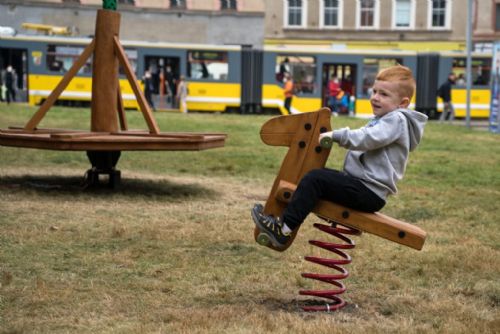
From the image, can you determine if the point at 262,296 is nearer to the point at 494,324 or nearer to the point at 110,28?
the point at 494,324

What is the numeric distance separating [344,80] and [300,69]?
2.03 metres

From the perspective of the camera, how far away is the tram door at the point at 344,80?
39.9 metres

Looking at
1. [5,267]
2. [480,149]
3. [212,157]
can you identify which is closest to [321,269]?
[5,267]

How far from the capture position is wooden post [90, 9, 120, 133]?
11562 millimetres

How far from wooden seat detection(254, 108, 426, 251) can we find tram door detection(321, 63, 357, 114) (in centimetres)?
3458

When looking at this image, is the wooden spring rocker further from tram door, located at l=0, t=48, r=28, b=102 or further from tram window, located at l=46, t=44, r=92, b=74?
tram door, located at l=0, t=48, r=28, b=102

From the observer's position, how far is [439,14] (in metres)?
57.7

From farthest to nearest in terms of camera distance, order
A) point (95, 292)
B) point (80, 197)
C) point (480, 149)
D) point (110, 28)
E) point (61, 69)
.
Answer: point (61, 69) < point (480, 149) < point (110, 28) < point (80, 197) < point (95, 292)

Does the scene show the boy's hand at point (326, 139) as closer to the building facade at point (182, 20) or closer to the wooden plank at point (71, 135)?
the wooden plank at point (71, 135)

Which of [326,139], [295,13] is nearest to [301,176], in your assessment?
[326,139]

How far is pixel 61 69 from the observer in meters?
38.0

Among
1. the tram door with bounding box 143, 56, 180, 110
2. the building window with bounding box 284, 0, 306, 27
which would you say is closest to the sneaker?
the tram door with bounding box 143, 56, 180, 110

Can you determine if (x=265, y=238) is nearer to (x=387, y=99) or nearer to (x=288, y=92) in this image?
(x=387, y=99)

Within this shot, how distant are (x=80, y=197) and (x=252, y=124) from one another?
1741cm
